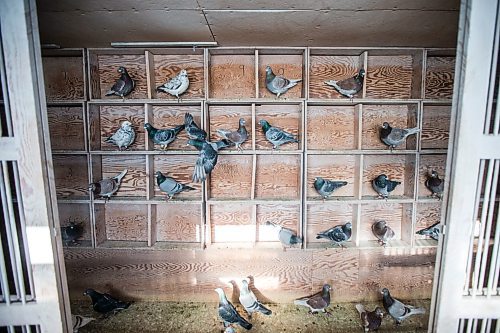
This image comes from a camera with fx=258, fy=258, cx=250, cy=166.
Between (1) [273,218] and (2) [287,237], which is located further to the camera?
(1) [273,218]

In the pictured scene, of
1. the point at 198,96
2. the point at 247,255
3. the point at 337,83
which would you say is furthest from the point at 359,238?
the point at 198,96

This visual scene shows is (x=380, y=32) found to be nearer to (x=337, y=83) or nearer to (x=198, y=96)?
(x=337, y=83)

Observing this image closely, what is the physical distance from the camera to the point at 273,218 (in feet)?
7.22

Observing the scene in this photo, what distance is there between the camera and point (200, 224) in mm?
2176

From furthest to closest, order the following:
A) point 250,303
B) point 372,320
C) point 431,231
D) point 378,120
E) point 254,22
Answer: point 378,120
point 431,231
point 250,303
point 372,320
point 254,22

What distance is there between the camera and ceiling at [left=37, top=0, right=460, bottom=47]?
131cm

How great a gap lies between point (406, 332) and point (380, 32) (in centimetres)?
206

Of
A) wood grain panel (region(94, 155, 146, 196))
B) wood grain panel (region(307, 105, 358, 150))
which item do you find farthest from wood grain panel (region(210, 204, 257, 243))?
wood grain panel (region(307, 105, 358, 150))

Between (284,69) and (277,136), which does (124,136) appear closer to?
(277,136)

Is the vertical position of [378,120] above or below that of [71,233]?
above

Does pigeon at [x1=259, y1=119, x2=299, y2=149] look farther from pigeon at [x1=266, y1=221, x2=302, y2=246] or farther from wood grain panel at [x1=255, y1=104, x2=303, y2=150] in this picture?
pigeon at [x1=266, y1=221, x2=302, y2=246]

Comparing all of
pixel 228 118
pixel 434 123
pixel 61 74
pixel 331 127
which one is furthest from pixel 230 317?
pixel 61 74

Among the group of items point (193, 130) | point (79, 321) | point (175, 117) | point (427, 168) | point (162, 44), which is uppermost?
point (162, 44)

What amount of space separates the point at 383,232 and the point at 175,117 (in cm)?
190
